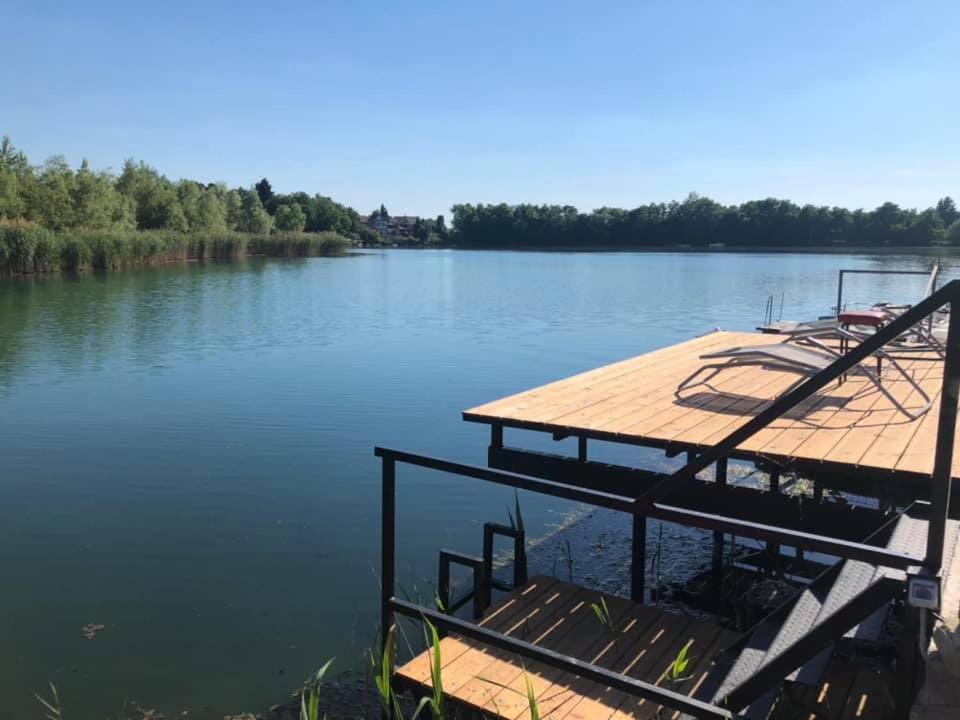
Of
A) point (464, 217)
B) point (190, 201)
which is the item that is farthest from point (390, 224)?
point (190, 201)

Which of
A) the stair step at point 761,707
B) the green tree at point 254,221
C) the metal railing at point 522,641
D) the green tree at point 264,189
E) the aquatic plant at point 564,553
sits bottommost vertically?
the aquatic plant at point 564,553

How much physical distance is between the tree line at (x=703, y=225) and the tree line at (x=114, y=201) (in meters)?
47.7

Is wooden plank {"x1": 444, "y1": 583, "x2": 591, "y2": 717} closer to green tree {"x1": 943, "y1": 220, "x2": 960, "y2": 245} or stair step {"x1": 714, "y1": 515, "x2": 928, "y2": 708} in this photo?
stair step {"x1": 714, "y1": 515, "x2": 928, "y2": 708}

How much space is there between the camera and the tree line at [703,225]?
8069cm

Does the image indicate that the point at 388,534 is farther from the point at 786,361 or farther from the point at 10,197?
the point at 10,197

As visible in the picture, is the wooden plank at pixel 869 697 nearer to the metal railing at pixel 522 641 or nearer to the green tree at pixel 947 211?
the metal railing at pixel 522 641

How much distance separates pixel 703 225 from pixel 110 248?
257ft

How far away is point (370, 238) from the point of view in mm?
124062

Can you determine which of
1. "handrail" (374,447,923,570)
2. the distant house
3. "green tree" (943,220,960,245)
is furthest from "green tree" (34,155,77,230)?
the distant house

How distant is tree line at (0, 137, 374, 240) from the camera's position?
39281mm

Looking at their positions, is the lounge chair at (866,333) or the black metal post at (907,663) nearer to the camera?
the black metal post at (907,663)

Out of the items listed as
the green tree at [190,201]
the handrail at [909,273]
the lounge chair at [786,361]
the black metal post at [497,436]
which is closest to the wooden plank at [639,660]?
the black metal post at [497,436]

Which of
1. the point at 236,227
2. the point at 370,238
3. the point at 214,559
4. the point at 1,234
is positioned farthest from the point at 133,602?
the point at 370,238

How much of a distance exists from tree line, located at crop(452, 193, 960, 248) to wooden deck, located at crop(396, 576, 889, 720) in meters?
73.0
